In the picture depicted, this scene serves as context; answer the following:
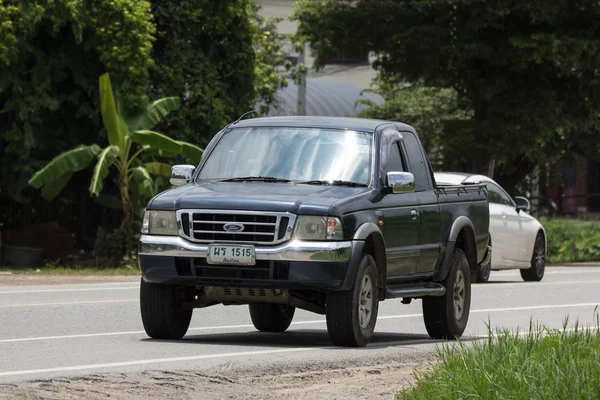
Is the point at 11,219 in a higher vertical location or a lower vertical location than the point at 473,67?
lower

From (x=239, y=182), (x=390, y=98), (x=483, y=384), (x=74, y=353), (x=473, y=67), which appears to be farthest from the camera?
(x=390, y=98)

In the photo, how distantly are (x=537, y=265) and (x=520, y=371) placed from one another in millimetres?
16186

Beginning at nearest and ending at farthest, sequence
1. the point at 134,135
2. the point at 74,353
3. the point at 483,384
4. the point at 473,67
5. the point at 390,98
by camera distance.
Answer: the point at 483,384 → the point at 74,353 → the point at 134,135 → the point at 473,67 → the point at 390,98

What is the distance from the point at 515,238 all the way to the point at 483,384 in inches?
598

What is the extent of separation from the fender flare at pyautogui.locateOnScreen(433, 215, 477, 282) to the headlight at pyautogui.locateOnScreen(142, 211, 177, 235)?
291 cm

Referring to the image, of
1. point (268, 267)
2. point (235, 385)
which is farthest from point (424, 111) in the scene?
point (235, 385)

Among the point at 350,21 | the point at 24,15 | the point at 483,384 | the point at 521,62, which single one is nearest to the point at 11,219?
the point at 24,15

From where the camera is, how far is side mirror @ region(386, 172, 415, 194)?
40.1 feet

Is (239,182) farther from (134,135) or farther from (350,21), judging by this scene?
(350,21)

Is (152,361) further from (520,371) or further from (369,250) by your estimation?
(520,371)

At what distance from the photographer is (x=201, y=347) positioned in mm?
11641

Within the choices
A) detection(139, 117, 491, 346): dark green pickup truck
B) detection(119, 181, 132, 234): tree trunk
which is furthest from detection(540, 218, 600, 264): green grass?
detection(139, 117, 491, 346): dark green pickup truck

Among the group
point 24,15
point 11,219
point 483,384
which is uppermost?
point 24,15

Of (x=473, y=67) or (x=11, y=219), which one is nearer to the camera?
(x=11, y=219)
